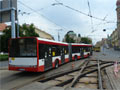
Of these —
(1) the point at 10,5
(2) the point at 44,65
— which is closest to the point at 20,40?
(2) the point at 44,65

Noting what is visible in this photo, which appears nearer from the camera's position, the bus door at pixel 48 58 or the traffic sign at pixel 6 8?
the bus door at pixel 48 58

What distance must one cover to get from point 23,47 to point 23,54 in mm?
493

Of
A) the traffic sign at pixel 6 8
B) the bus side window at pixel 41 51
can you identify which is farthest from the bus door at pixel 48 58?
the traffic sign at pixel 6 8

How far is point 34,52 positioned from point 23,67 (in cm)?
128

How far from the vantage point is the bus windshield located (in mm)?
8461

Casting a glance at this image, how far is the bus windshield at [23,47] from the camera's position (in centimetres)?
Answer: 846

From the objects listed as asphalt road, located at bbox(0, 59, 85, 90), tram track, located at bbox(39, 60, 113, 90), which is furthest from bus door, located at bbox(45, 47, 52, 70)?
tram track, located at bbox(39, 60, 113, 90)

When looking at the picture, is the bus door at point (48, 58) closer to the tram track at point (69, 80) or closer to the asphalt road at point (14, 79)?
the asphalt road at point (14, 79)

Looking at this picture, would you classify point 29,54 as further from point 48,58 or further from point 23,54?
point 48,58

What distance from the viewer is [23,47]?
873cm

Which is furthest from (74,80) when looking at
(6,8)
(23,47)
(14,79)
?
(6,8)

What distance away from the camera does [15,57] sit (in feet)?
28.9

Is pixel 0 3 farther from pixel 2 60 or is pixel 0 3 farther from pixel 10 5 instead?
pixel 2 60

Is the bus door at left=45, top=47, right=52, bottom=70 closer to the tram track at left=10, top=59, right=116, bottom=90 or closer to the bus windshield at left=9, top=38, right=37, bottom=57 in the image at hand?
the tram track at left=10, top=59, right=116, bottom=90
